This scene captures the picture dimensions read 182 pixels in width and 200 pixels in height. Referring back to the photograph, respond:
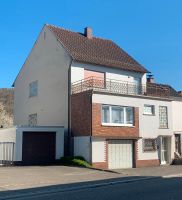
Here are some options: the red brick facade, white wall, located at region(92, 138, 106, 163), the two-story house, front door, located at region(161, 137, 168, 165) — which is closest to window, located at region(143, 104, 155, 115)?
the two-story house

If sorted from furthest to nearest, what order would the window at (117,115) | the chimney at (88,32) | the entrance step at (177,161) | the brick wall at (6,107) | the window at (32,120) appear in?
the brick wall at (6,107), the chimney at (88,32), the window at (32,120), the entrance step at (177,161), the window at (117,115)

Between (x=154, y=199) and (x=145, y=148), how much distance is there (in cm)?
1732

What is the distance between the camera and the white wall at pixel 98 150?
25391 millimetres

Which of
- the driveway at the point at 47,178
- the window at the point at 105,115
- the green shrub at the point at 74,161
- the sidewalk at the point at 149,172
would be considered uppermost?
the window at the point at 105,115

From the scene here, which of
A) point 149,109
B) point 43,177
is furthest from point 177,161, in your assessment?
point 43,177

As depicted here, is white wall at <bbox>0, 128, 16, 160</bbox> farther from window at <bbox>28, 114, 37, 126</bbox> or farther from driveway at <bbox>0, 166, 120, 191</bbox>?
window at <bbox>28, 114, 37, 126</bbox>

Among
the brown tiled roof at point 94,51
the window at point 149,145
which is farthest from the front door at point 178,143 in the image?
the brown tiled roof at point 94,51

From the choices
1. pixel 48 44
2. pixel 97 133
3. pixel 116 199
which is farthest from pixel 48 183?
pixel 48 44

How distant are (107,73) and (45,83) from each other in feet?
17.0

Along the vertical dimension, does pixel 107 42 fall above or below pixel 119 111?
above

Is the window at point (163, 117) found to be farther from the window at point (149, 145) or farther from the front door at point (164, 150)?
the window at point (149, 145)

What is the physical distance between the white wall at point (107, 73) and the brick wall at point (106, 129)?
4.16 meters

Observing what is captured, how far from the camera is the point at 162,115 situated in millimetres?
30453

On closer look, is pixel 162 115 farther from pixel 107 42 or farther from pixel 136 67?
pixel 107 42
